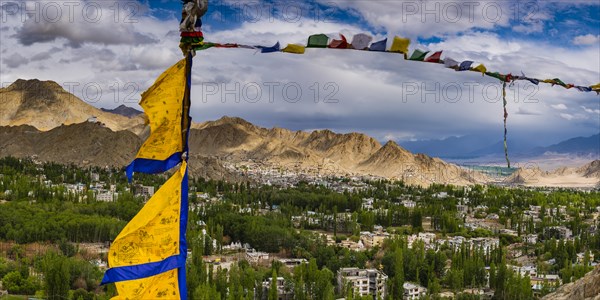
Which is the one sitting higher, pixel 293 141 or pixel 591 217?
pixel 293 141

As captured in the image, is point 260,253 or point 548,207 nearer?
point 260,253

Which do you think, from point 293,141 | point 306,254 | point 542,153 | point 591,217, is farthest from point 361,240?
point 542,153

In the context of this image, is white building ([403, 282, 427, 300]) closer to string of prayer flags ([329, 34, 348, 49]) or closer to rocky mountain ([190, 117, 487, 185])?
string of prayer flags ([329, 34, 348, 49])

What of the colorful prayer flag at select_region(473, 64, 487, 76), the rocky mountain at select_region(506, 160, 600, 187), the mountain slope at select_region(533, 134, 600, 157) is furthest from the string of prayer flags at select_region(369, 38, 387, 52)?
the mountain slope at select_region(533, 134, 600, 157)

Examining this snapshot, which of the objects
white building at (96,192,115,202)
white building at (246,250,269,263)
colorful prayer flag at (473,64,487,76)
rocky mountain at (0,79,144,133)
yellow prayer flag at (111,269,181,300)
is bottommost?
white building at (246,250,269,263)

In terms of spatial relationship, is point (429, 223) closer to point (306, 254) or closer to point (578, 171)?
point (306, 254)

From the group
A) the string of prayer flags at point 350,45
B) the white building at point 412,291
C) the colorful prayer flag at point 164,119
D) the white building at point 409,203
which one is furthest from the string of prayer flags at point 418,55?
the white building at point 409,203
